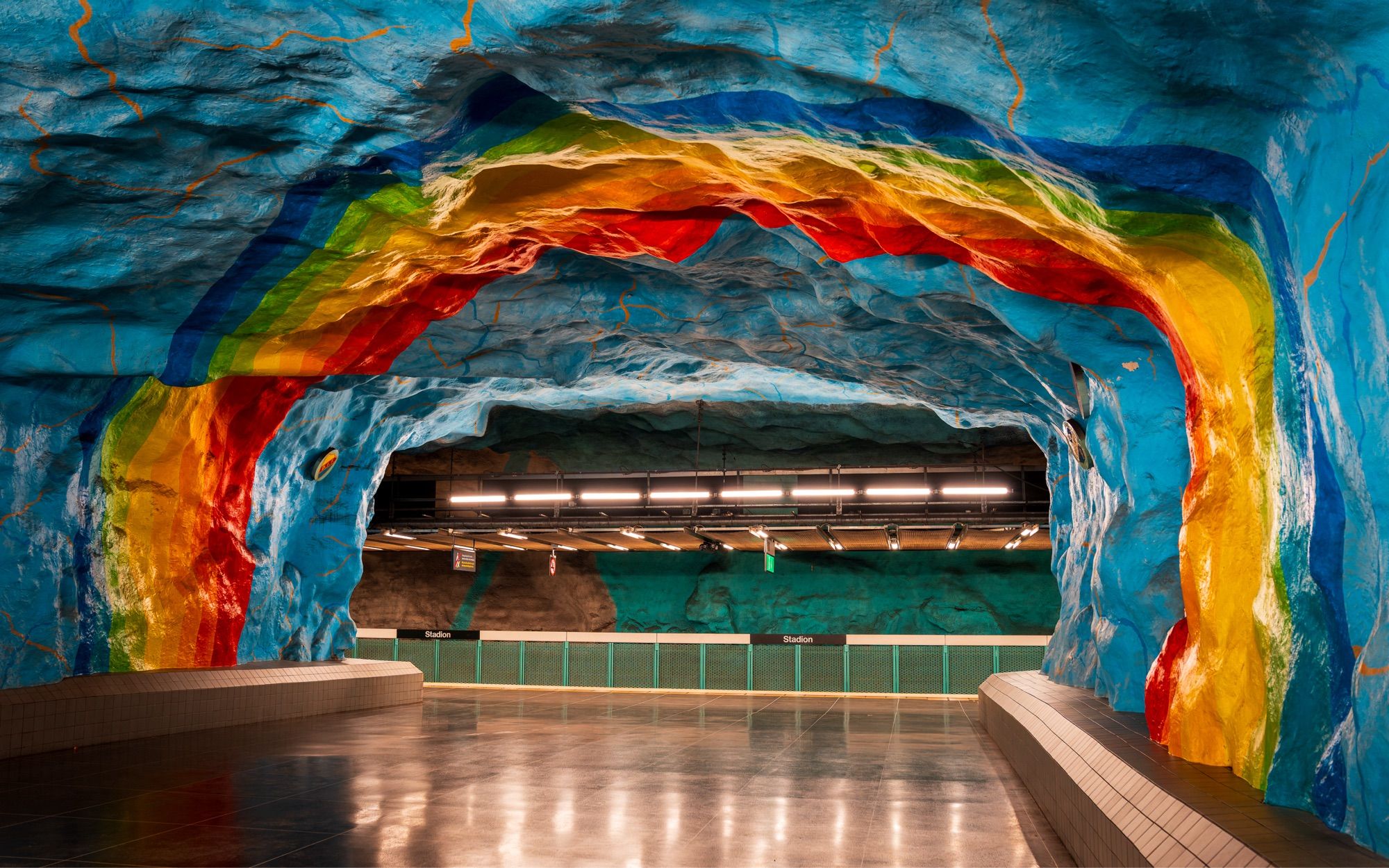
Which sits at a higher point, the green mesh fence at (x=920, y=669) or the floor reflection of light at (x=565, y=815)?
the floor reflection of light at (x=565, y=815)

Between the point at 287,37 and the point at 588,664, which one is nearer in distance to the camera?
the point at 287,37

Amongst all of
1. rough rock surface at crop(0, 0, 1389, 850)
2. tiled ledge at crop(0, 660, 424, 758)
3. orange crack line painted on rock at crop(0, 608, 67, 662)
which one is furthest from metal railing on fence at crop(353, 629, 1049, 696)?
orange crack line painted on rock at crop(0, 608, 67, 662)

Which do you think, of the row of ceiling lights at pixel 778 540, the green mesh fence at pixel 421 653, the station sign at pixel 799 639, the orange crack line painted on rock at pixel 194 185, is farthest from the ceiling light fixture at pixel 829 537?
the orange crack line painted on rock at pixel 194 185

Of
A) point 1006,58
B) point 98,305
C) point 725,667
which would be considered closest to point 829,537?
point 725,667

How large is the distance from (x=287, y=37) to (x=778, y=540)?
667 inches

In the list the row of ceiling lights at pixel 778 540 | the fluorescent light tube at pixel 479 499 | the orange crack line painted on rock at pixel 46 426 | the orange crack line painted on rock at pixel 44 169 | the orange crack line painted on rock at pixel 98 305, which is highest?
the orange crack line painted on rock at pixel 44 169

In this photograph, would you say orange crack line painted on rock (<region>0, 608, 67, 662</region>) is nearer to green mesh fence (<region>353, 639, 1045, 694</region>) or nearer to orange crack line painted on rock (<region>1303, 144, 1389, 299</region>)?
orange crack line painted on rock (<region>1303, 144, 1389, 299</region>)

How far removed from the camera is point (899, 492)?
59.9 feet

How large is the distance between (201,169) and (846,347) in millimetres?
7487

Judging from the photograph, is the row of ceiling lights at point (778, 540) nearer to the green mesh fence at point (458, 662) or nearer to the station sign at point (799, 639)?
the station sign at point (799, 639)

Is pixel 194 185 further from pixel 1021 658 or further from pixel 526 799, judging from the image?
pixel 1021 658

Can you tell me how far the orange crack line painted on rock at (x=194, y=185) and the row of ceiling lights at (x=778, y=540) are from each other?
12.7m

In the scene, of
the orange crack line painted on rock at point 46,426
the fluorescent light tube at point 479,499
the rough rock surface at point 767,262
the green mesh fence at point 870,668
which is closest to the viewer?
the rough rock surface at point 767,262

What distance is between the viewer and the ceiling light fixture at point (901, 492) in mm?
18250
